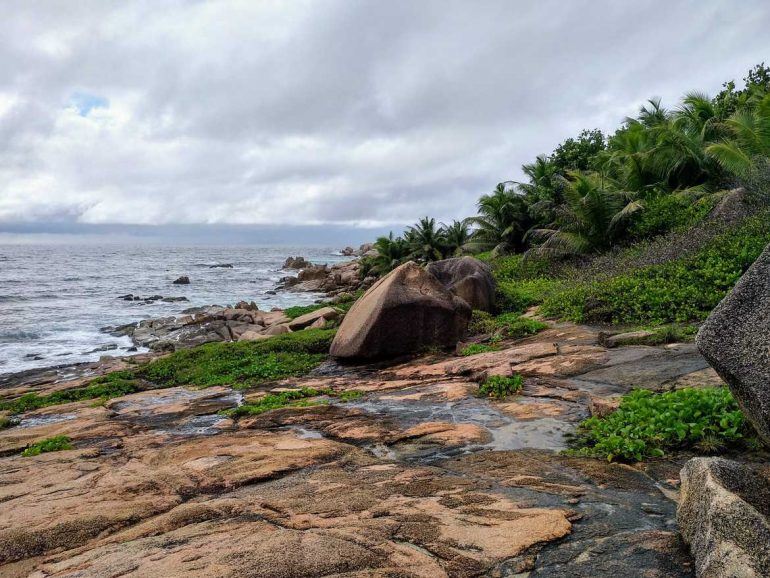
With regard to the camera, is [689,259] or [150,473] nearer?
[150,473]

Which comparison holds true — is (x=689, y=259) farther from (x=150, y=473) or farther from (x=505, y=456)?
(x=150, y=473)

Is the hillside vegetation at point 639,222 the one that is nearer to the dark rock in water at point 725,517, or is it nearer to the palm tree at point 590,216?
the palm tree at point 590,216

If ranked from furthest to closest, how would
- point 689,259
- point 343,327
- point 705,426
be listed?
point 343,327
point 689,259
point 705,426

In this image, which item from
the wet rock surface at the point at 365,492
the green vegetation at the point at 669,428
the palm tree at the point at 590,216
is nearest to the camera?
the wet rock surface at the point at 365,492

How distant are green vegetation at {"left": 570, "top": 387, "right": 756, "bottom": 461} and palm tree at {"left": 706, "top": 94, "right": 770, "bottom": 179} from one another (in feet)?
49.5

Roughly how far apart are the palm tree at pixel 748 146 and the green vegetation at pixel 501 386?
46.2 feet

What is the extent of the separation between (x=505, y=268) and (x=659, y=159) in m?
7.95

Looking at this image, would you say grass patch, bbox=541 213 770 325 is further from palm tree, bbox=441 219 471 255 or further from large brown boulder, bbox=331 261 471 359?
palm tree, bbox=441 219 471 255

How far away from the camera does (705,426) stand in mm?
5008

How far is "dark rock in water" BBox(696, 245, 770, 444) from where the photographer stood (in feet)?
11.3

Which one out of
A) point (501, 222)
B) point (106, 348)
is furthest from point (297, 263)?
point (106, 348)

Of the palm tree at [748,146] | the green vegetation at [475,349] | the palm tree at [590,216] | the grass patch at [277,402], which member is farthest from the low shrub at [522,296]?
the grass patch at [277,402]

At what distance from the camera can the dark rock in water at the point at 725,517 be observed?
2721 mm

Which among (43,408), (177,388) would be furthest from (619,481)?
(43,408)
